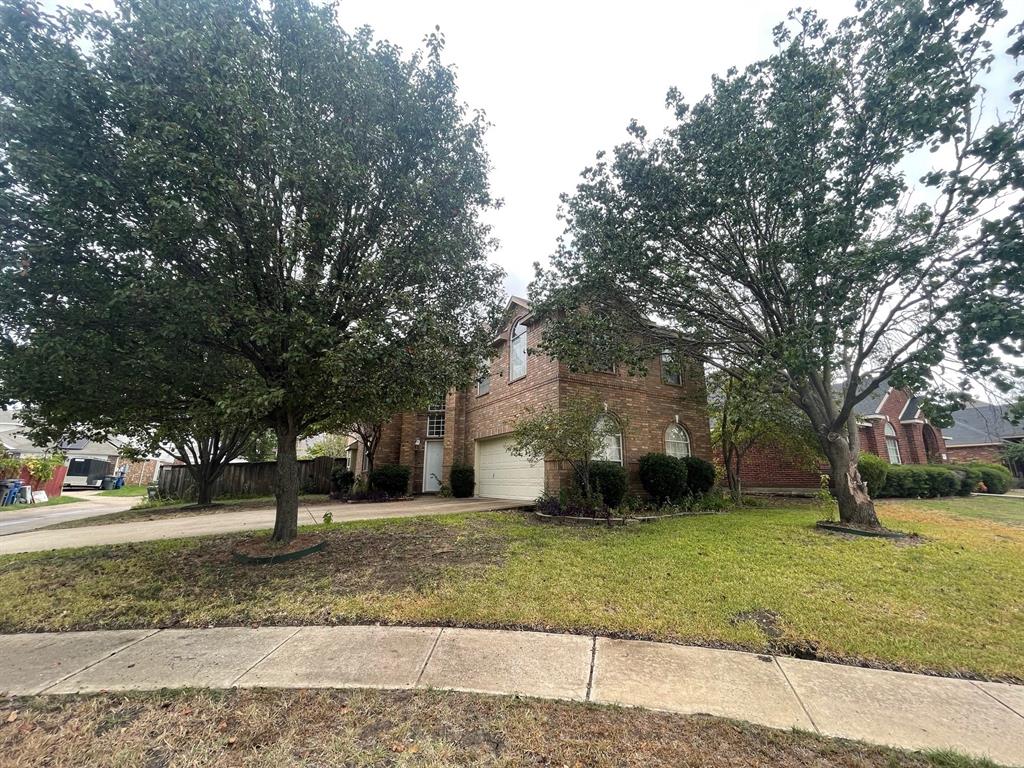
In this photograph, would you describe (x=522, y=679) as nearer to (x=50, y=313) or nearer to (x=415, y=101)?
(x=50, y=313)

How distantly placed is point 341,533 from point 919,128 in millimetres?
11676

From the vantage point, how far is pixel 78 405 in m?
6.25

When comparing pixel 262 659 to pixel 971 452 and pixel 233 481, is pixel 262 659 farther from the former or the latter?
pixel 971 452

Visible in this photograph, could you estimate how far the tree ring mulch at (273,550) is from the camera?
6.60m

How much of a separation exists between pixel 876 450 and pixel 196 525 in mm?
28101

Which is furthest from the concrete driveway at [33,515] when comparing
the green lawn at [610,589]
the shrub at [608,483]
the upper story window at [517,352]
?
the shrub at [608,483]

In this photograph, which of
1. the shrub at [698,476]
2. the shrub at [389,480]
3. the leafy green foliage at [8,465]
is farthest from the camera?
the leafy green foliage at [8,465]

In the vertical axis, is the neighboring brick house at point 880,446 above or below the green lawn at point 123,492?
above

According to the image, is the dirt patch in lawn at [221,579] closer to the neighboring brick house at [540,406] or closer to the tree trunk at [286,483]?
the tree trunk at [286,483]

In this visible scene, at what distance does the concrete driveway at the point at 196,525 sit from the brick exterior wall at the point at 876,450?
10761 mm

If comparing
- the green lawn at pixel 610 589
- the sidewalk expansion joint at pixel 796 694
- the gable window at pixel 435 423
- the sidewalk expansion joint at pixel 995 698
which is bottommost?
the sidewalk expansion joint at pixel 995 698

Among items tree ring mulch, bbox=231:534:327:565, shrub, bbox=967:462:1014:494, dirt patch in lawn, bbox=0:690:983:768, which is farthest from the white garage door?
shrub, bbox=967:462:1014:494

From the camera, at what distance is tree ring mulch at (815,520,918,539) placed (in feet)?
26.7

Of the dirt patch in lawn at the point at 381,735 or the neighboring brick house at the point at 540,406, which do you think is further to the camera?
the neighboring brick house at the point at 540,406
